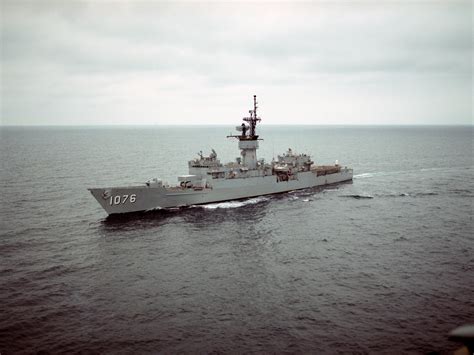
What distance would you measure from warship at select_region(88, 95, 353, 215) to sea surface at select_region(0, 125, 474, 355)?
2.01 m

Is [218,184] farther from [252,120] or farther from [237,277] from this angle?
[237,277]

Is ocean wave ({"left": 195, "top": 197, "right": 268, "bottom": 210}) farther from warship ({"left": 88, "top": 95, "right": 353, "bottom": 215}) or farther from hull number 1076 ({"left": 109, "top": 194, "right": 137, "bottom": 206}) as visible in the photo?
hull number 1076 ({"left": 109, "top": 194, "right": 137, "bottom": 206})

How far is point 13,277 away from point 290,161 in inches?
1800

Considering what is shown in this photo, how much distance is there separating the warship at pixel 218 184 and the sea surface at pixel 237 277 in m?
2.01

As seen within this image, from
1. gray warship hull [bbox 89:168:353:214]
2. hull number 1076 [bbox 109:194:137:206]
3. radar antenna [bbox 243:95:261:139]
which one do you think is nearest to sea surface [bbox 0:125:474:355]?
gray warship hull [bbox 89:168:353:214]

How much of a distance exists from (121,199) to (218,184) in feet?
41.9

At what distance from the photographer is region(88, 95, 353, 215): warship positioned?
4203cm

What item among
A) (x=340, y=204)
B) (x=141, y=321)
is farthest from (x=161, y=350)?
(x=340, y=204)

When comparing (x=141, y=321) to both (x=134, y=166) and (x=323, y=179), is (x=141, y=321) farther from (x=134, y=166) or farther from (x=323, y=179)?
(x=134, y=166)

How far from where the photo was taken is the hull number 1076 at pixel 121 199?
4081cm

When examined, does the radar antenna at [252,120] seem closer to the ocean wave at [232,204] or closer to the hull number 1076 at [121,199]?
the ocean wave at [232,204]

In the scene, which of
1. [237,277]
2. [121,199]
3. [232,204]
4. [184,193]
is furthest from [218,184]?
[237,277]

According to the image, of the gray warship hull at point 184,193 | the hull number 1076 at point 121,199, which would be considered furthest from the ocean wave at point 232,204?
the hull number 1076 at point 121,199

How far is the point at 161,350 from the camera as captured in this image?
56.9ft
